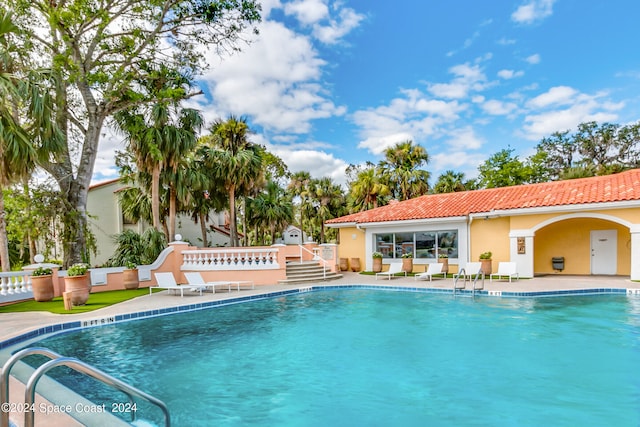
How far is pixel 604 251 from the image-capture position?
57.5 feet

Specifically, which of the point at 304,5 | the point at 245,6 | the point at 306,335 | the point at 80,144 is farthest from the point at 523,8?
the point at 80,144

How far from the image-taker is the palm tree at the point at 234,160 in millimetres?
24797

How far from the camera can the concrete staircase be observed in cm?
1794

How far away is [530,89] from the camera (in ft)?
82.5

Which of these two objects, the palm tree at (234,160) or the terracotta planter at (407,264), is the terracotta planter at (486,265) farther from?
the palm tree at (234,160)


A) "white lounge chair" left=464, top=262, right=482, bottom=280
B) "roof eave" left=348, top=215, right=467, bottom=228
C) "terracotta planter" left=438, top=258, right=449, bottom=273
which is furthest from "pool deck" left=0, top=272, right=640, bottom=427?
"roof eave" left=348, top=215, right=467, bottom=228

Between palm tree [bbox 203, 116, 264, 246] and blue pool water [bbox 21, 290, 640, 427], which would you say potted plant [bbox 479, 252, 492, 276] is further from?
palm tree [bbox 203, 116, 264, 246]

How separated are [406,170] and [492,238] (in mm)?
15109

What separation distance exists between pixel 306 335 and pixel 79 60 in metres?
18.5

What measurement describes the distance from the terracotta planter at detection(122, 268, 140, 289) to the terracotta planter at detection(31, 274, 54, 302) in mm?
3201

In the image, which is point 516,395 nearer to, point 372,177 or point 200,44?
point 200,44

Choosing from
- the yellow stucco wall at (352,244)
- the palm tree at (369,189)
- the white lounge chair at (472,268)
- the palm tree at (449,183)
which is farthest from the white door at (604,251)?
the palm tree at (449,183)

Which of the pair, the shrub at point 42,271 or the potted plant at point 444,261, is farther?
the potted plant at point 444,261

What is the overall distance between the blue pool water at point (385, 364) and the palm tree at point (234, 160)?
14.5 meters
